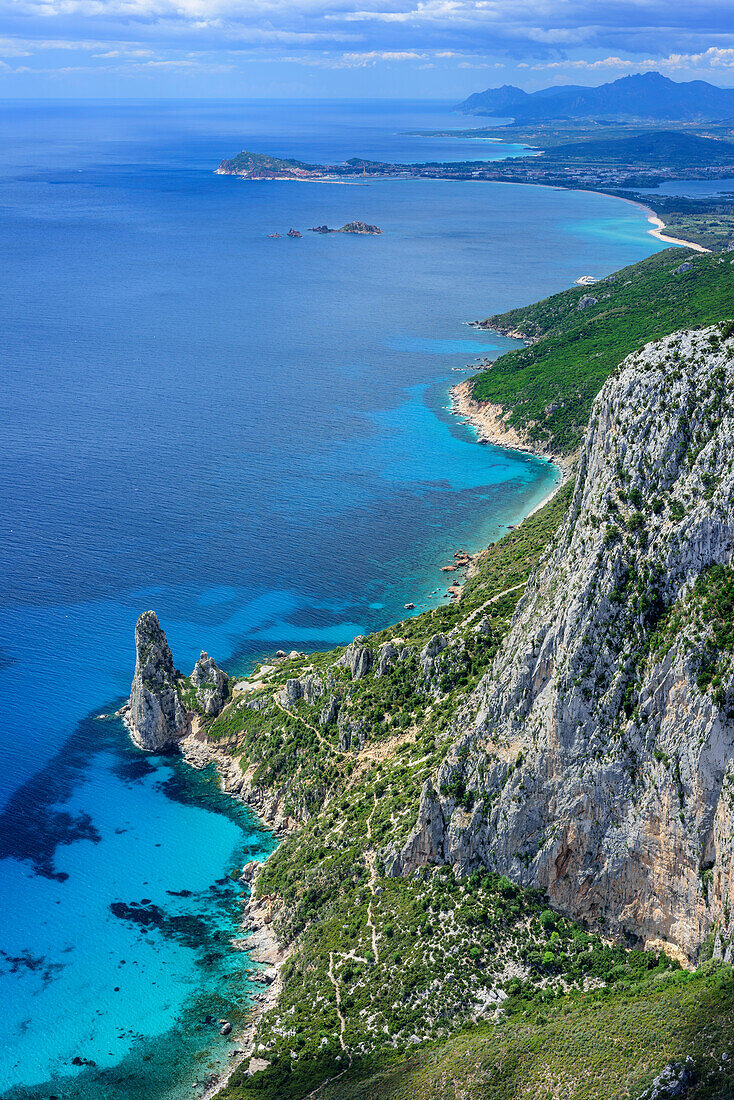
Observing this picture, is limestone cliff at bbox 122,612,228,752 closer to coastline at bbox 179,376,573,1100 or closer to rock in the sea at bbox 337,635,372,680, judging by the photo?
coastline at bbox 179,376,573,1100

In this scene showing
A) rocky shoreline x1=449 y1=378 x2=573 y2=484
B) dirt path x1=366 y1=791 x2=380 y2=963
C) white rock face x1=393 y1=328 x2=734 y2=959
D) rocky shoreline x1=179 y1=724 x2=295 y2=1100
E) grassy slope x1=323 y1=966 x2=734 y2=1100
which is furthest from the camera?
rocky shoreline x1=449 y1=378 x2=573 y2=484

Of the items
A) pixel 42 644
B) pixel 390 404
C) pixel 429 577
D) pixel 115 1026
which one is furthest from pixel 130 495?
pixel 115 1026

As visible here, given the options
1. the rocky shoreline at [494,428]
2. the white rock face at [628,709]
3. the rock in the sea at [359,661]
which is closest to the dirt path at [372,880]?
the white rock face at [628,709]

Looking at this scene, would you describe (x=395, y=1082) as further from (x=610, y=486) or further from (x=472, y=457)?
(x=472, y=457)

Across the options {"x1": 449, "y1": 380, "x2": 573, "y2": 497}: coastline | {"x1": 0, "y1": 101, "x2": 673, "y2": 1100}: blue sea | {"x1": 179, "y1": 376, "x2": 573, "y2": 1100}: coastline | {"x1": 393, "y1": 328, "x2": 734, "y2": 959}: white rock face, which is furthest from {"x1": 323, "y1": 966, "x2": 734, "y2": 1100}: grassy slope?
{"x1": 449, "y1": 380, "x2": 573, "y2": 497}: coastline

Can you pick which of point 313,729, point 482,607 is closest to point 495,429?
point 482,607

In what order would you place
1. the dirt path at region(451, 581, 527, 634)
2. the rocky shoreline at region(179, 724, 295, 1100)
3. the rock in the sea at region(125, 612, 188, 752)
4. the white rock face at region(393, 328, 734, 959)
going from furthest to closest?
the rock in the sea at region(125, 612, 188, 752), the dirt path at region(451, 581, 527, 634), the rocky shoreline at region(179, 724, 295, 1100), the white rock face at region(393, 328, 734, 959)

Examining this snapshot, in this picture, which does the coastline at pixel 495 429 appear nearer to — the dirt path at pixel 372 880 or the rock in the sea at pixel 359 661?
the rock in the sea at pixel 359 661

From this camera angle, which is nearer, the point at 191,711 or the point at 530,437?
the point at 191,711
